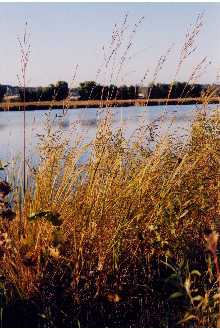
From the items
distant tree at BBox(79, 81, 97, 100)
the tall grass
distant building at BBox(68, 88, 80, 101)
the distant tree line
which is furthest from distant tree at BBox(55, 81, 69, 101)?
the tall grass

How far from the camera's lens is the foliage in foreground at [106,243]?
254 cm

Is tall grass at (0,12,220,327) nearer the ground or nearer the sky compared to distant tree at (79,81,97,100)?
nearer the ground

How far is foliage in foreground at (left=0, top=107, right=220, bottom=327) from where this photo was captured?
254 centimetres

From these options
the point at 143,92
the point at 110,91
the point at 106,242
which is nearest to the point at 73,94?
the point at 110,91

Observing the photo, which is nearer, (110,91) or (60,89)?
(110,91)

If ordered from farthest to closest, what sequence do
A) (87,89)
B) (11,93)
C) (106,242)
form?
(87,89)
(11,93)
(106,242)

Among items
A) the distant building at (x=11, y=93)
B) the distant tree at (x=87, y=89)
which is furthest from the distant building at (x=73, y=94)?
the distant building at (x=11, y=93)

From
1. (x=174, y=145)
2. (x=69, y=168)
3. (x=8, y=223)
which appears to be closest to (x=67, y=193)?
(x=69, y=168)

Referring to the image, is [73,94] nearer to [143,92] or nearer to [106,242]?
[143,92]

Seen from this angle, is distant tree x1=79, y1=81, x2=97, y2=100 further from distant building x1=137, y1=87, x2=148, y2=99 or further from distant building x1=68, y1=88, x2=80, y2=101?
distant building x1=137, y1=87, x2=148, y2=99

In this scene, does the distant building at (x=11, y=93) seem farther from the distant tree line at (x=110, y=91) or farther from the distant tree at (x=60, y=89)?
the distant tree at (x=60, y=89)

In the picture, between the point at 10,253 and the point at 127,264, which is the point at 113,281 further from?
the point at 10,253

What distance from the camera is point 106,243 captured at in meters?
2.74

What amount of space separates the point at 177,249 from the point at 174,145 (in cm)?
127
